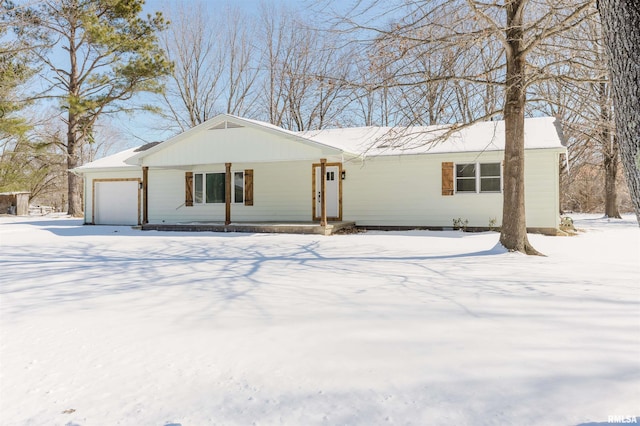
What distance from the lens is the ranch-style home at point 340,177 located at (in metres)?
12.5

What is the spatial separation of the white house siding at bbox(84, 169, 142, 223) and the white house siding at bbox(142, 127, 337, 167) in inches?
137

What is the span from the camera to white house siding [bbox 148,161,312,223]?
50.0 ft

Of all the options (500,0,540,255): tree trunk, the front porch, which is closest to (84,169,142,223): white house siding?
the front porch

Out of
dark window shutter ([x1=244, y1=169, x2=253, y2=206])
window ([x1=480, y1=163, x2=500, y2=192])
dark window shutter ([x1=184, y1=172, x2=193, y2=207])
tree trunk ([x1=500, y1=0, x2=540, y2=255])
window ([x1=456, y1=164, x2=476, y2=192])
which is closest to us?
tree trunk ([x1=500, y1=0, x2=540, y2=255])

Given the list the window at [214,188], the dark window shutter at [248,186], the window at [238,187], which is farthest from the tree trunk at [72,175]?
the dark window shutter at [248,186]

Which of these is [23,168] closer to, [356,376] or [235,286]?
[235,286]

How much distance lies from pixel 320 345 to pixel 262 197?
1266cm

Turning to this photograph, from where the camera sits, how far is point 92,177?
1781cm

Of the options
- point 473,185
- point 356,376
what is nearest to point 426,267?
point 356,376

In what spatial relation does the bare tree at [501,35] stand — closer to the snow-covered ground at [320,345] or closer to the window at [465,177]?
the snow-covered ground at [320,345]

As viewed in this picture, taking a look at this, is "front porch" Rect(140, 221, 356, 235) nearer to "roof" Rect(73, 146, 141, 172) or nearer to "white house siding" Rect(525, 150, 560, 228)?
"roof" Rect(73, 146, 141, 172)

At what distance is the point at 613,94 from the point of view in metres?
2.20

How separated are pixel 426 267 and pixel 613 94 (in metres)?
4.86

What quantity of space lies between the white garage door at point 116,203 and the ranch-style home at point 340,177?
1.20ft
